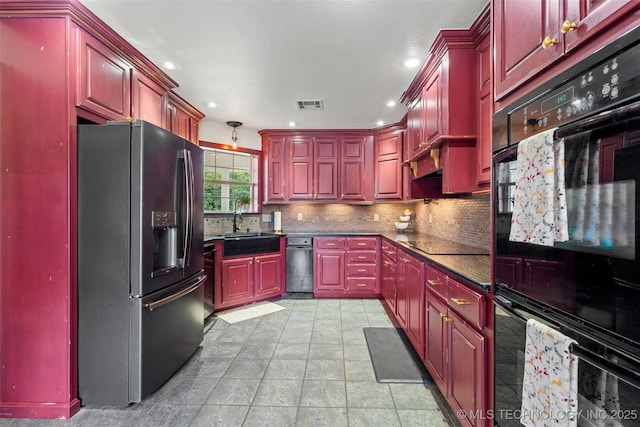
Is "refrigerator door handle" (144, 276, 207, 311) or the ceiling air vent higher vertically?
the ceiling air vent

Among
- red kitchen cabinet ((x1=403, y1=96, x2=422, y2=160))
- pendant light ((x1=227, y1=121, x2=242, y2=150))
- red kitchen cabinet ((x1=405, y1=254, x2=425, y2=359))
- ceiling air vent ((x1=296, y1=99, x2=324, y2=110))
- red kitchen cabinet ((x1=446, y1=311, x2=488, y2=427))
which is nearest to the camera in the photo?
red kitchen cabinet ((x1=446, y1=311, x2=488, y2=427))

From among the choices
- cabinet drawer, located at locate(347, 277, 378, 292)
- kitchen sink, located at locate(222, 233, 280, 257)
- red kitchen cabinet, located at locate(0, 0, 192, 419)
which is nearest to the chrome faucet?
kitchen sink, located at locate(222, 233, 280, 257)

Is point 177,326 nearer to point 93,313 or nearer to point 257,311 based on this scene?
point 93,313

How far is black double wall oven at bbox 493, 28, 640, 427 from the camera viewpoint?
643mm

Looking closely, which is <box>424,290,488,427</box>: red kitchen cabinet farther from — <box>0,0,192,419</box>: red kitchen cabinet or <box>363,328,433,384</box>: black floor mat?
<box>0,0,192,419</box>: red kitchen cabinet

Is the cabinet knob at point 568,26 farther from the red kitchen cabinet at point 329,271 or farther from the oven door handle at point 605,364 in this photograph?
the red kitchen cabinet at point 329,271

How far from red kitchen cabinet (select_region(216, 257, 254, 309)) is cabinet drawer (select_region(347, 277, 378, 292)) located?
1.43 metres

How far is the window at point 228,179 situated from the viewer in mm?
3996

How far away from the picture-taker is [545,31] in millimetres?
932

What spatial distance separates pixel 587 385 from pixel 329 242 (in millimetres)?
3284

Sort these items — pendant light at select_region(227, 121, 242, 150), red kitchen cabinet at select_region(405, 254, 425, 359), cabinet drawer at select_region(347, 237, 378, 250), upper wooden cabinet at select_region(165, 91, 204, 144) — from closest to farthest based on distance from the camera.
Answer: red kitchen cabinet at select_region(405, 254, 425, 359), upper wooden cabinet at select_region(165, 91, 204, 144), cabinet drawer at select_region(347, 237, 378, 250), pendant light at select_region(227, 121, 242, 150)

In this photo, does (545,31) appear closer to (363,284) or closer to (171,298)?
(171,298)

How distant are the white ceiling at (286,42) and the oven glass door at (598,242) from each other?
1.51 m

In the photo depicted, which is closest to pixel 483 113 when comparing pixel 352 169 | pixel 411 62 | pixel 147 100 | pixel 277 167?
pixel 411 62
